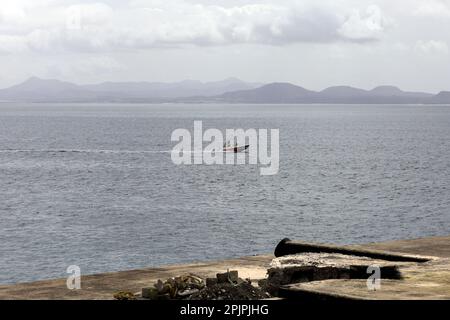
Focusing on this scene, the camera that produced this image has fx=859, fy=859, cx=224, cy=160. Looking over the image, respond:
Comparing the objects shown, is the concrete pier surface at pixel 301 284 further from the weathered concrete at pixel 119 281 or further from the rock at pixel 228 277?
the rock at pixel 228 277

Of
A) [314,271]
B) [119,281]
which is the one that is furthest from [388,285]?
[119,281]

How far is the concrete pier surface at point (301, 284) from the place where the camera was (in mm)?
10008

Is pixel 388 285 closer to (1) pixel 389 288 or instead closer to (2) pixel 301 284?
(1) pixel 389 288

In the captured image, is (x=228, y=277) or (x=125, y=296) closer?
(x=228, y=277)

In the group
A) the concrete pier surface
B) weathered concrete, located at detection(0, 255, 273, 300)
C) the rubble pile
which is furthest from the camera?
weathered concrete, located at detection(0, 255, 273, 300)

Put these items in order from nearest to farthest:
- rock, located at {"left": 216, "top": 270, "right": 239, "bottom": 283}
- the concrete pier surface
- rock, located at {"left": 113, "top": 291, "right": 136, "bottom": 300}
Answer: the concrete pier surface, rock, located at {"left": 216, "top": 270, "right": 239, "bottom": 283}, rock, located at {"left": 113, "top": 291, "right": 136, "bottom": 300}

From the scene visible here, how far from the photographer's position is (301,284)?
34.6 feet

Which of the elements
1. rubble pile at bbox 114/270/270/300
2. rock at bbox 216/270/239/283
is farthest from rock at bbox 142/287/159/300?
rock at bbox 216/270/239/283

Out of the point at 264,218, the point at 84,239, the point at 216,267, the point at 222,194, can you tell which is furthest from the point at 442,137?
the point at 216,267

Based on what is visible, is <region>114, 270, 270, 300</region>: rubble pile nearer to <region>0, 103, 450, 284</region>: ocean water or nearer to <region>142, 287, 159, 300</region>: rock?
<region>142, 287, 159, 300</region>: rock

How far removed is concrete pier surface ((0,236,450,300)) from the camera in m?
10.0

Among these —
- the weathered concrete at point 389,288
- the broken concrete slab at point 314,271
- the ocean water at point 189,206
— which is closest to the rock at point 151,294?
the broken concrete slab at point 314,271
